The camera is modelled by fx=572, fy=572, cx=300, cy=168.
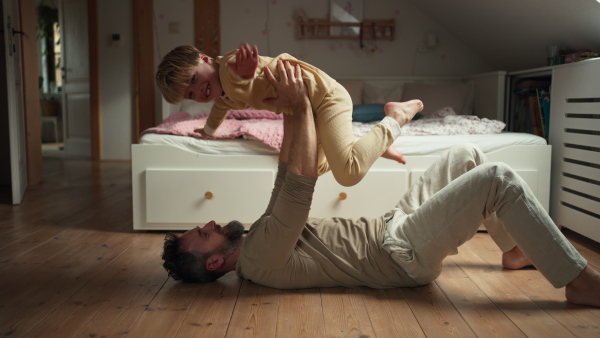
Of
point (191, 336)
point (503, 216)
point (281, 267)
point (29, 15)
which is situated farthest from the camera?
point (29, 15)

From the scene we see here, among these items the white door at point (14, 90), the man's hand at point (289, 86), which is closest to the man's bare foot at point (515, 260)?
the man's hand at point (289, 86)

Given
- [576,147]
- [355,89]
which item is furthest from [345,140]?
[355,89]

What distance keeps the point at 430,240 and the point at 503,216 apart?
22cm

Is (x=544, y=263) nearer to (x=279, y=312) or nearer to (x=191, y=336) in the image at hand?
(x=279, y=312)

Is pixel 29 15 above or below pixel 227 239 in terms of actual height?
above

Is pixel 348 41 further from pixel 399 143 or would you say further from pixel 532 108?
pixel 399 143

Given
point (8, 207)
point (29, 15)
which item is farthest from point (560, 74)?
point (29, 15)

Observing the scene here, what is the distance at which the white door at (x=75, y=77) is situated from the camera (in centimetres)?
587

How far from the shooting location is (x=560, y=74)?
110 inches

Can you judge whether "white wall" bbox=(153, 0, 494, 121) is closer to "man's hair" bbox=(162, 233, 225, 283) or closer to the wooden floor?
the wooden floor

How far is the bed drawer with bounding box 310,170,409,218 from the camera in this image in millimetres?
2748

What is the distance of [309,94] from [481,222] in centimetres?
64

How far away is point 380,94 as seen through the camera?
439 centimetres

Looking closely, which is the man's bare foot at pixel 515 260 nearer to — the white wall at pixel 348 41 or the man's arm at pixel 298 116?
the man's arm at pixel 298 116
